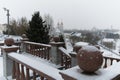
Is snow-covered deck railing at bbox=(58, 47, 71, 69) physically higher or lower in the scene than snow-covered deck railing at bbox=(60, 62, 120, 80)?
lower

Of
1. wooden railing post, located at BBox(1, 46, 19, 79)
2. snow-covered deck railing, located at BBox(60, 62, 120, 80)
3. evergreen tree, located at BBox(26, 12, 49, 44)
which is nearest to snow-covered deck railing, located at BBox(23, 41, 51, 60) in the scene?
wooden railing post, located at BBox(1, 46, 19, 79)

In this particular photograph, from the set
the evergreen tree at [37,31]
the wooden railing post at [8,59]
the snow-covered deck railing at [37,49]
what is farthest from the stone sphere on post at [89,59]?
the evergreen tree at [37,31]

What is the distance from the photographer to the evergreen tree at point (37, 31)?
36.2ft

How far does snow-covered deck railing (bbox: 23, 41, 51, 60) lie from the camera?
549 centimetres

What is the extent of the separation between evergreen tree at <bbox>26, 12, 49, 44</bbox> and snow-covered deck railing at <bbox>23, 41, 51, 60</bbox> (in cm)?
446

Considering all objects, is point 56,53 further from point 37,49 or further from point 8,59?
point 8,59

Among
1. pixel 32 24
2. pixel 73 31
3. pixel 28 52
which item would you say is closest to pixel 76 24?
pixel 73 31

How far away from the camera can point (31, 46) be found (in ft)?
20.7

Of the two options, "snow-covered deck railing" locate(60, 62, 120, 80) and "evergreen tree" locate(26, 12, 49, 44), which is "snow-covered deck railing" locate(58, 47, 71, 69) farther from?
"evergreen tree" locate(26, 12, 49, 44)

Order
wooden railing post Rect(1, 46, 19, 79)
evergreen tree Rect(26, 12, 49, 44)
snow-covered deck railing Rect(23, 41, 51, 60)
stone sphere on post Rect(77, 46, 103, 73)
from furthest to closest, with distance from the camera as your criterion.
→ 1. evergreen tree Rect(26, 12, 49, 44)
2. snow-covered deck railing Rect(23, 41, 51, 60)
3. wooden railing post Rect(1, 46, 19, 79)
4. stone sphere on post Rect(77, 46, 103, 73)

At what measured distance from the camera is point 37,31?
1117 centimetres

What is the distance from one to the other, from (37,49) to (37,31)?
17.5 ft

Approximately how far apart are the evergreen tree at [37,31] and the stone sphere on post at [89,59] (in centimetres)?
1001

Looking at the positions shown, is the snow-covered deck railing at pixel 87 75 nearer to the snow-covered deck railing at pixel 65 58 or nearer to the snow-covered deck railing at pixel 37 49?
the snow-covered deck railing at pixel 65 58
